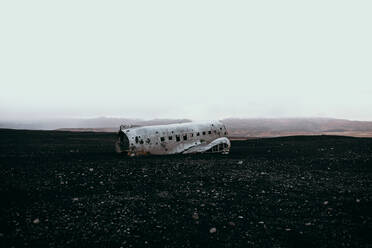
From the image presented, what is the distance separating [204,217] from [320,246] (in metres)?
3.49

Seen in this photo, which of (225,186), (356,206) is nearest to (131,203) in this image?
(225,186)

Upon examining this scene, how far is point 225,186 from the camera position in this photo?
1155 centimetres

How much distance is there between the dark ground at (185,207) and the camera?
666cm

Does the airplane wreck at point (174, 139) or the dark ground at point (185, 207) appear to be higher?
the airplane wreck at point (174, 139)

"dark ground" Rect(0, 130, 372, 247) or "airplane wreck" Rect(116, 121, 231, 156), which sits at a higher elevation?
"airplane wreck" Rect(116, 121, 231, 156)

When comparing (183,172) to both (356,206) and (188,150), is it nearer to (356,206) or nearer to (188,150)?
(188,150)

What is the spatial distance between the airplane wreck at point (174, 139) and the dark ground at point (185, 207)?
→ 4.46m

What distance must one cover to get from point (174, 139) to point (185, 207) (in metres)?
12.1

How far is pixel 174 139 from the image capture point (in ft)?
68.3

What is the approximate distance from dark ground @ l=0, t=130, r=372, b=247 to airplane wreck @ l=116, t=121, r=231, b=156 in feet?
14.6

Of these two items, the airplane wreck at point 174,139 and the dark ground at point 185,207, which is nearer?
the dark ground at point 185,207

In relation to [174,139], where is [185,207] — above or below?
below

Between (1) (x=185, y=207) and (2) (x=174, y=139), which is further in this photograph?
(2) (x=174, y=139)

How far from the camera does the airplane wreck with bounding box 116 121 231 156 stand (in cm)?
1930
